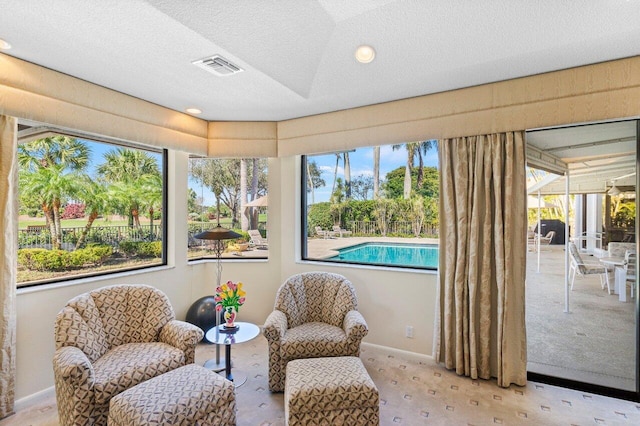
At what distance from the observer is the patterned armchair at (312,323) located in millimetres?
2703

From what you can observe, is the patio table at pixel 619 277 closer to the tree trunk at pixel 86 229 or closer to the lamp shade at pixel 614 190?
the lamp shade at pixel 614 190

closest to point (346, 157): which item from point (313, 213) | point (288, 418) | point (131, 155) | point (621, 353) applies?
point (313, 213)

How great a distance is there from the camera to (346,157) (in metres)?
4.09

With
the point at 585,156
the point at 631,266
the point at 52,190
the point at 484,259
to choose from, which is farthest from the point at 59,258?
the point at 631,266

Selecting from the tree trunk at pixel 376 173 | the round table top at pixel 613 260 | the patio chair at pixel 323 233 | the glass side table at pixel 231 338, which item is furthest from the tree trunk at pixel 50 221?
the round table top at pixel 613 260

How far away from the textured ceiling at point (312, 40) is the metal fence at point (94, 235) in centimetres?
143

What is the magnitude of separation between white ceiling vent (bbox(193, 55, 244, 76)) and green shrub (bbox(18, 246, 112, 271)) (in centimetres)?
218

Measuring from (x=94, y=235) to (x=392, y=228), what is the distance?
3219 millimetres

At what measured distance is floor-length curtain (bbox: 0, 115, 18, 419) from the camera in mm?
2379

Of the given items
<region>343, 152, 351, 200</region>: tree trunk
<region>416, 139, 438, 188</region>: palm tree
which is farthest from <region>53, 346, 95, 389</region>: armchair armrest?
<region>416, 139, 438, 188</region>: palm tree

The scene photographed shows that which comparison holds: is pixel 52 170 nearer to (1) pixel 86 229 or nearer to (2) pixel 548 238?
(1) pixel 86 229

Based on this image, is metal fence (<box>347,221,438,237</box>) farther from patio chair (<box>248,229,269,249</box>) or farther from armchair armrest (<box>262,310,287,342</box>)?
armchair armrest (<box>262,310,287,342</box>)

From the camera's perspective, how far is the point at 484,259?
294 centimetres

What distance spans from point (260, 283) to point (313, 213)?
115 centimetres
